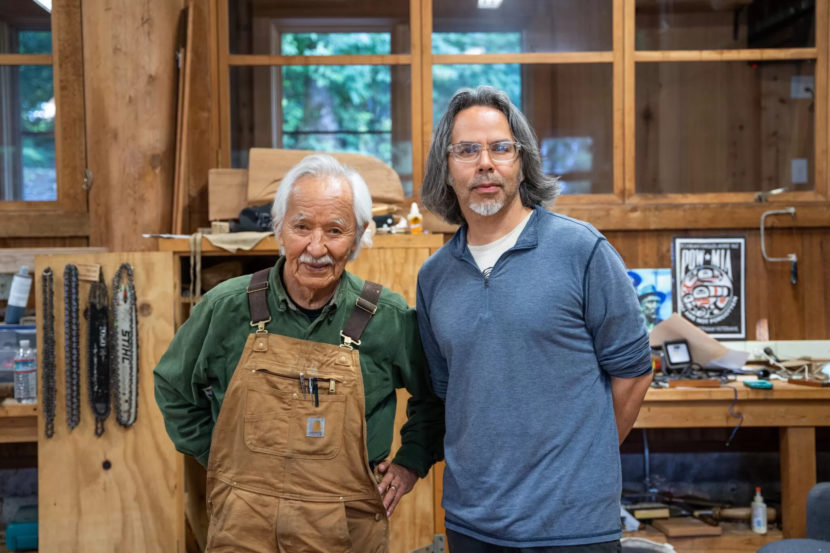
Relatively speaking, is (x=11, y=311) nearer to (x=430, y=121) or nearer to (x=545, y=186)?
(x=430, y=121)

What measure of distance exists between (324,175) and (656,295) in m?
2.69

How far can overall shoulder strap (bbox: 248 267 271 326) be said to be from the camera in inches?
74.9

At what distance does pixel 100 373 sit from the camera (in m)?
3.13

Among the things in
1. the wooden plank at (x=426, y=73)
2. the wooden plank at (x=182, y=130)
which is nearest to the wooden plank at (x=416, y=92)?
the wooden plank at (x=426, y=73)

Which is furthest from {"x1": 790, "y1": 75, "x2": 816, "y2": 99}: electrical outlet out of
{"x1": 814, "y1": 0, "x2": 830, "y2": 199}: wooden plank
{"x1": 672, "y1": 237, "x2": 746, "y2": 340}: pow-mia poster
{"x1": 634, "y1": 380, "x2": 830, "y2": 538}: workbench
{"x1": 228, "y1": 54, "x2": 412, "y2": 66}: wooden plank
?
{"x1": 228, "y1": 54, "x2": 412, "y2": 66}: wooden plank

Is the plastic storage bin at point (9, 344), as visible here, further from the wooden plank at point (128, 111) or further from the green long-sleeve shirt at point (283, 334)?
the green long-sleeve shirt at point (283, 334)

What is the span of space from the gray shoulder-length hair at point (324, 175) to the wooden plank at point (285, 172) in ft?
5.02

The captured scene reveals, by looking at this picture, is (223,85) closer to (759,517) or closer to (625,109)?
(625,109)

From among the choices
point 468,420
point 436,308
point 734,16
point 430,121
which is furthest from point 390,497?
point 734,16

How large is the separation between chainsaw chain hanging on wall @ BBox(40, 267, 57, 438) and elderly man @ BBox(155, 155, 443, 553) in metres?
1.37

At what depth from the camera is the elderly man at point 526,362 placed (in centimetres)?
169

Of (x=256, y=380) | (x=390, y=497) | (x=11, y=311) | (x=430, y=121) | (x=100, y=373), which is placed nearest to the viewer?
(x=256, y=380)

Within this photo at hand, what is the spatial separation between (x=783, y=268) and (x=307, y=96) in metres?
2.77

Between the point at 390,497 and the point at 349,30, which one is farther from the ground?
the point at 349,30
